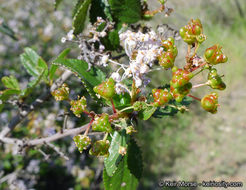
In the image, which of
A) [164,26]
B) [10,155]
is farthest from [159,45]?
[10,155]

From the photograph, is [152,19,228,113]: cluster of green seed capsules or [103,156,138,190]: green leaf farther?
[103,156,138,190]: green leaf

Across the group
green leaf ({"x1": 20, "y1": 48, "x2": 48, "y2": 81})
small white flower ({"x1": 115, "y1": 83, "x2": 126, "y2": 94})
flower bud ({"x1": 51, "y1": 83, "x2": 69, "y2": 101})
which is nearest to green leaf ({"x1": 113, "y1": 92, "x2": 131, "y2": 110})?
small white flower ({"x1": 115, "y1": 83, "x2": 126, "y2": 94})

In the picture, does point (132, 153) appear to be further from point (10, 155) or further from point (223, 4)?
point (223, 4)

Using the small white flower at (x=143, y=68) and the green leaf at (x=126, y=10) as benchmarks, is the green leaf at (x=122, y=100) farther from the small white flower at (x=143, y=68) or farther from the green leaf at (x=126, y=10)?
the green leaf at (x=126, y=10)

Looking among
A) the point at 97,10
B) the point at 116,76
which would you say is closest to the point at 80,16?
the point at 97,10

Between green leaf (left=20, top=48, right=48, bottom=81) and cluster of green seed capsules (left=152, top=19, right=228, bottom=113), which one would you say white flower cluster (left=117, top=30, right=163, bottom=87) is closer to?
cluster of green seed capsules (left=152, top=19, right=228, bottom=113)
